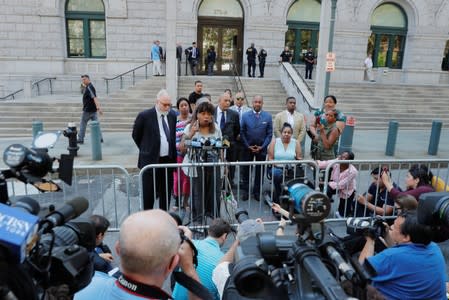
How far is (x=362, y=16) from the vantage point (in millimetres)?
22859

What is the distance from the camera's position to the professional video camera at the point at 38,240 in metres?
1.25

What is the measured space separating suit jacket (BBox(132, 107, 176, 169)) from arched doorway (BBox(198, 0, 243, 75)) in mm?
18032

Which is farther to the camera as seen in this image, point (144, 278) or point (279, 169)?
point (279, 169)

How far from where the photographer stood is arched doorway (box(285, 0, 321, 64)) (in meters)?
23.1

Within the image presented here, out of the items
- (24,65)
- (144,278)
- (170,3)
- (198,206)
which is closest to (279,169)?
(198,206)

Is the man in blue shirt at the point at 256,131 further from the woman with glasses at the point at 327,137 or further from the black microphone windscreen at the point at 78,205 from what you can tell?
the black microphone windscreen at the point at 78,205

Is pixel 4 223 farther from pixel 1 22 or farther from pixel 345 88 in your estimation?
pixel 1 22

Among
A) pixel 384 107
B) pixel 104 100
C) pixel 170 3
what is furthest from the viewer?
pixel 384 107

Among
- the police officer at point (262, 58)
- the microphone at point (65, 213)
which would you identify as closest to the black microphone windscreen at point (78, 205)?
the microphone at point (65, 213)

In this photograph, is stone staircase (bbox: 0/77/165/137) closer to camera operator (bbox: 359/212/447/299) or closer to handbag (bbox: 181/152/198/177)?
handbag (bbox: 181/152/198/177)

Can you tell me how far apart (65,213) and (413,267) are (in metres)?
2.67

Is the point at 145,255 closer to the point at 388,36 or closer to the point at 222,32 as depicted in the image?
the point at 222,32

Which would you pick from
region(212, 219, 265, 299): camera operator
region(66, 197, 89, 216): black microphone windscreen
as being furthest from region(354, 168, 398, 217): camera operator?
region(66, 197, 89, 216): black microphone windscreen

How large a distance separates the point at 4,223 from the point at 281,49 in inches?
893
